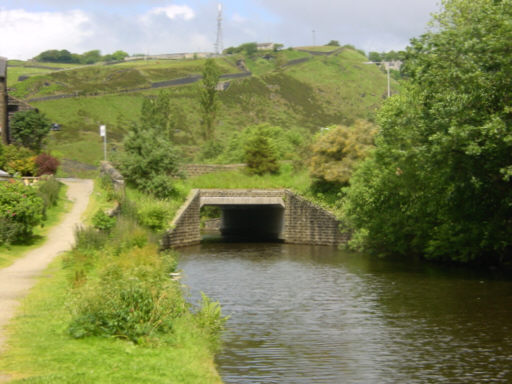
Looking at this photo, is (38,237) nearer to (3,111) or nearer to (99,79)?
(3,111)

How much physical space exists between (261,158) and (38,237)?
2666 cm

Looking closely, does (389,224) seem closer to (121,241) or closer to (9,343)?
(121,241)

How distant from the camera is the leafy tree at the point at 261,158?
51969 millimetres

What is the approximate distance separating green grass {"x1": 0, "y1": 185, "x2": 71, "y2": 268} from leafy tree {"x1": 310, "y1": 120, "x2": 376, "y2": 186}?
17.7 metres

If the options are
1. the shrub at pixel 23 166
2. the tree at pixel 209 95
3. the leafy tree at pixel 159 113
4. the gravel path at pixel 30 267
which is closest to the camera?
the gravel path at pixel 30 267

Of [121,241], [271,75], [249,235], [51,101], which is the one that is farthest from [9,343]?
[271,75]

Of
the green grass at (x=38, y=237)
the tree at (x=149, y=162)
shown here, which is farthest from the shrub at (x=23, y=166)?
the green grass at (x=38, y=237)

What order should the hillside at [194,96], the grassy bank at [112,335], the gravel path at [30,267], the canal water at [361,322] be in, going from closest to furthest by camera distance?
1. the grassy bank at [112,335]
2. the canal water at [361,322]
3. the gravel path at [30,267]
4. the hillside at [194,96]

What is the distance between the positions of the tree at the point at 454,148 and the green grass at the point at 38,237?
14.1 m

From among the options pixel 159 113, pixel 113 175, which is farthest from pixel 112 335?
pixel 159 113

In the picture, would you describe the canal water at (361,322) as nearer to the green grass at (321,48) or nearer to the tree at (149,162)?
the tree at (149,162)

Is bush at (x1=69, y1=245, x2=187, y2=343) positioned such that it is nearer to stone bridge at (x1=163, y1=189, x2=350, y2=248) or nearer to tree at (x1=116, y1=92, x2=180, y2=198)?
stone bridge at (x1=163, y1=189, x2=350, y2=248)

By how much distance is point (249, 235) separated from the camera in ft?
201

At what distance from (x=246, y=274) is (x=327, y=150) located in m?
18.6
